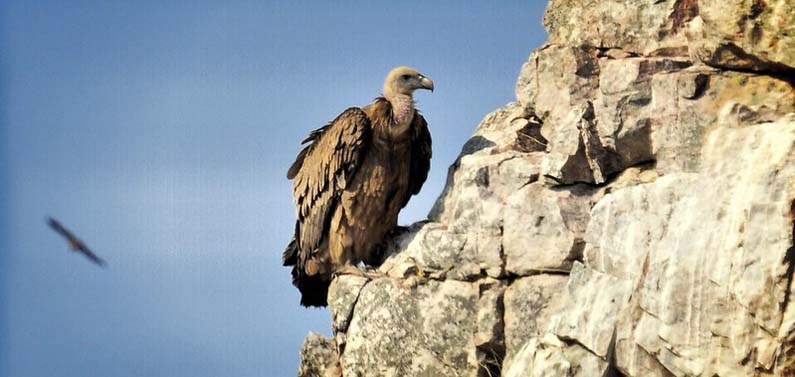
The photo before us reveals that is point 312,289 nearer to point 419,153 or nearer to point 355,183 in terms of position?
point 355,183

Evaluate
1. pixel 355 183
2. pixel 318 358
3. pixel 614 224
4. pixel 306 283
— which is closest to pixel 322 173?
pixel 355 183

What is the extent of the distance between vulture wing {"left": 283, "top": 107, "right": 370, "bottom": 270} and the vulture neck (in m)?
0.38

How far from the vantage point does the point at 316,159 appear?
51.9 ft

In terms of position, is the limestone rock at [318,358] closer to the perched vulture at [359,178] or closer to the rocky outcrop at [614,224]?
the rocky outcrop at [614,224]

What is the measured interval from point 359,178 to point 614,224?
4446 millimetres

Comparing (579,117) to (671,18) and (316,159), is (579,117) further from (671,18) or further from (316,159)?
(316,159)

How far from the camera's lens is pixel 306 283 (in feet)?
53.7

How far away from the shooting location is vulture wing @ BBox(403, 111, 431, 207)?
15617mm

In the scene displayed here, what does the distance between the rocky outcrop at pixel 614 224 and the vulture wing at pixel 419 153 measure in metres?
0.94

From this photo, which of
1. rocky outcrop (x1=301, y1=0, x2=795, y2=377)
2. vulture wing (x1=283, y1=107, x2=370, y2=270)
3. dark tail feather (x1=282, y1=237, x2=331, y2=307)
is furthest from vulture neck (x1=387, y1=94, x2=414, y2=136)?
dark tail feather (x1=282, y1=237, x2=331, y2=307)

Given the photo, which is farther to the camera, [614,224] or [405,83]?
[405,83]

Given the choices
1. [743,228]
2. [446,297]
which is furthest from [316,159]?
[743,228]

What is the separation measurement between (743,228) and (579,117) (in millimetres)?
2706

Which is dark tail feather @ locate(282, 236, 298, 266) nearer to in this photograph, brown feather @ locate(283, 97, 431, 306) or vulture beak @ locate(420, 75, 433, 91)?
brown feather @ locate(283, 97, 431, 306)
